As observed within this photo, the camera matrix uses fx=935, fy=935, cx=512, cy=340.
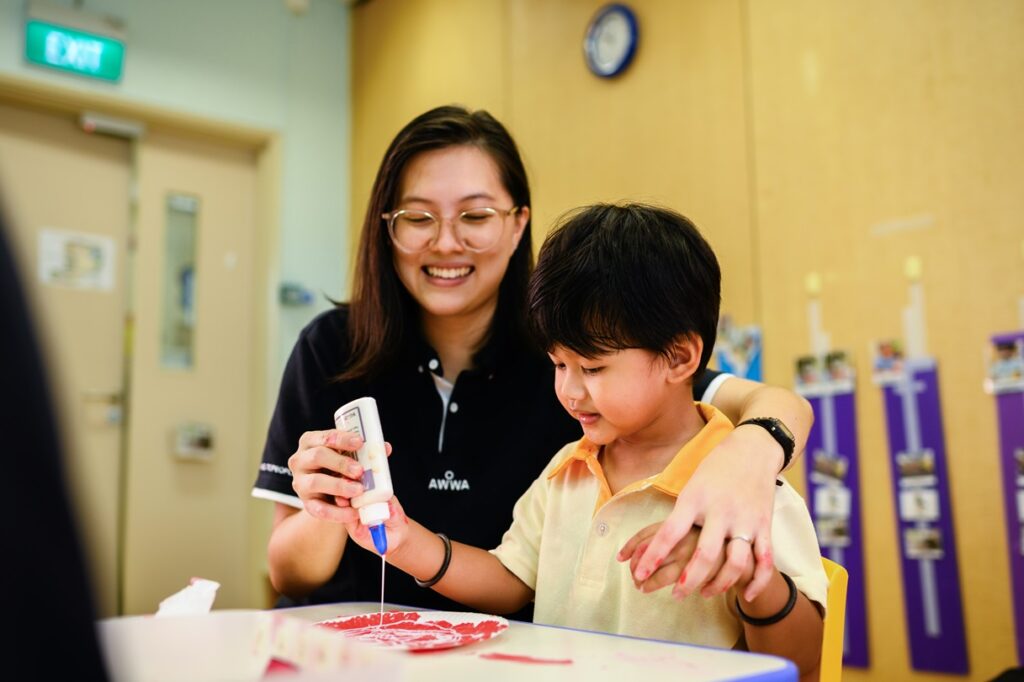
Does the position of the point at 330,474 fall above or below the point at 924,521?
above

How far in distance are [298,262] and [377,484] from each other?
3802 mm

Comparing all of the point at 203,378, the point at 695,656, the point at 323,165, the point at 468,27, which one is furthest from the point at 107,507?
the point at 695,656

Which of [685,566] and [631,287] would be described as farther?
[631,287]

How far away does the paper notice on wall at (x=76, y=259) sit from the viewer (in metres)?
3.99

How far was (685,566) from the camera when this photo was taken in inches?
31.5

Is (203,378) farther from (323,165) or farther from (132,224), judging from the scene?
(323,165)

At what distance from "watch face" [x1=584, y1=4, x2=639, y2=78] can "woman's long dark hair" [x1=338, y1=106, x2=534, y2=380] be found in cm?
193

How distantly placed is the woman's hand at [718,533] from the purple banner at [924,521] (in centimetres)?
176

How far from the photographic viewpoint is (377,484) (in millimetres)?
954

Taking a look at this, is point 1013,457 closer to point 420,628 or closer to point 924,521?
point 924,521

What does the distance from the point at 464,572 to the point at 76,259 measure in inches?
137

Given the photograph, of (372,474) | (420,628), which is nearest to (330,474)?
(372,474)

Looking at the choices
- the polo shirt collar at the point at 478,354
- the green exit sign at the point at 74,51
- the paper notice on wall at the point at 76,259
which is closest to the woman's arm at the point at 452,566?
the polo shirt collar at the point at 478,354

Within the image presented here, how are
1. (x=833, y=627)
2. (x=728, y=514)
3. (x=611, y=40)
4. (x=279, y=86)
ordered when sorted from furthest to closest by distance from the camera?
(x=279, y=86)
(x=611, y=40)
(x=833, y=627)
(x=728, y=514)
